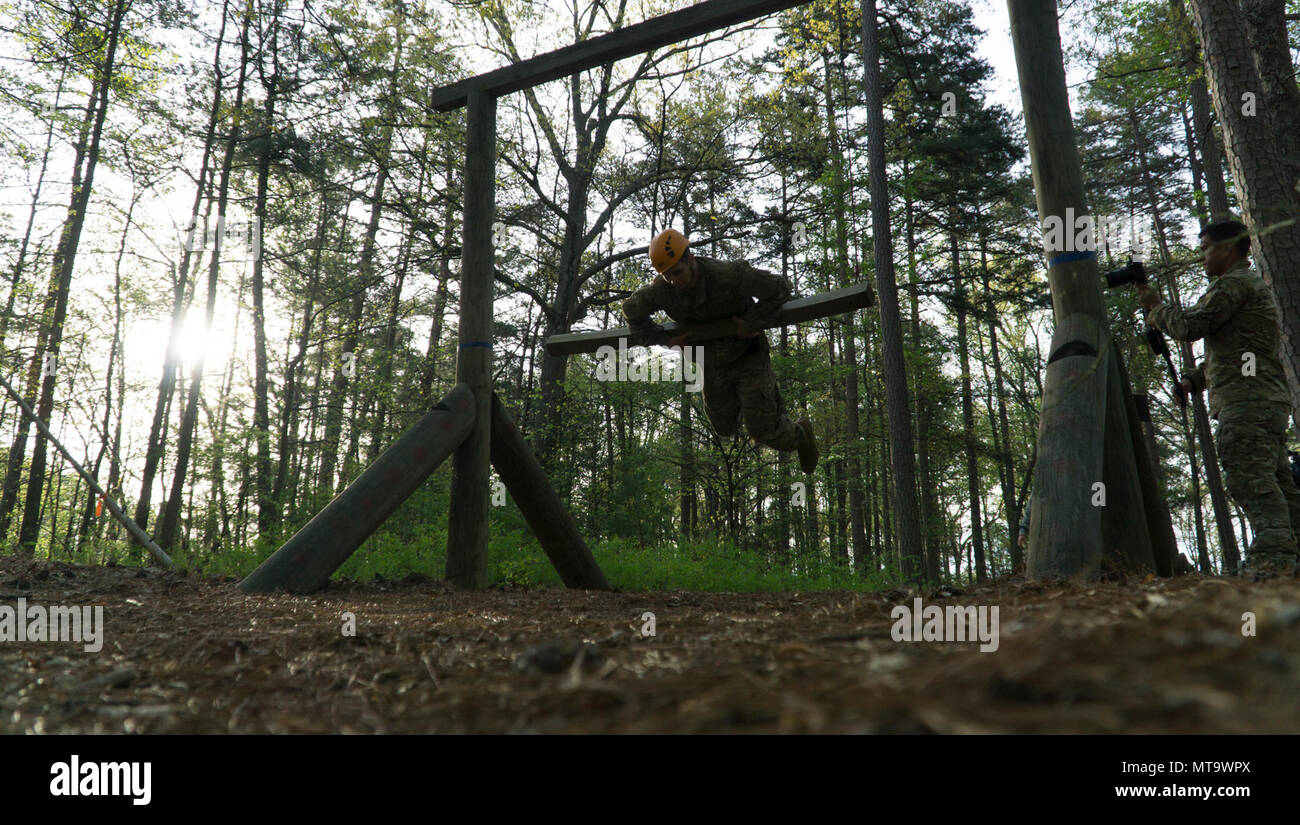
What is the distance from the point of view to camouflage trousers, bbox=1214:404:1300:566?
4.23 meters

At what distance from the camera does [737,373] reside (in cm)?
551

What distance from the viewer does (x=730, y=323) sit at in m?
4.98

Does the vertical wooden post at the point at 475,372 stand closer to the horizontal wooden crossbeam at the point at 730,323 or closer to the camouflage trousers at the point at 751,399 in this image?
the horizontal wooden crossbeam at the point at 730,323

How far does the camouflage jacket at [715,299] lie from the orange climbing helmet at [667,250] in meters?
0.27

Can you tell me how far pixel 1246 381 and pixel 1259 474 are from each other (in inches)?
26.0

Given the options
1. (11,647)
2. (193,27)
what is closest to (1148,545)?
(11,647)

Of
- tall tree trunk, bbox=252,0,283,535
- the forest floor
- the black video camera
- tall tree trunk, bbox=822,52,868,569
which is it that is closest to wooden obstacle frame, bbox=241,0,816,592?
the forest floor

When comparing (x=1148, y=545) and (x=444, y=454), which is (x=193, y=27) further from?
(x=1148, y=545)

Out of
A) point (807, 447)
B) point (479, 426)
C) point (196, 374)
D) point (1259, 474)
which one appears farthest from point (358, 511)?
point (196, 374)

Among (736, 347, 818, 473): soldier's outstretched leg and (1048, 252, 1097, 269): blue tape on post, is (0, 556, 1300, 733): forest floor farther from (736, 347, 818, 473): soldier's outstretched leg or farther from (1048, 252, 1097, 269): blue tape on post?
(736, 347, 818, 473): soldier's outstretched leg

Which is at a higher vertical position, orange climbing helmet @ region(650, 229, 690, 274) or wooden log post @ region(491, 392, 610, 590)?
orange climbing helmet @ region(650, 229, 690, 274)

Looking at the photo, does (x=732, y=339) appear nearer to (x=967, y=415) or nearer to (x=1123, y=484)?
(x=1123, y=484)

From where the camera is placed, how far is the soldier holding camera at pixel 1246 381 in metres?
4.28
